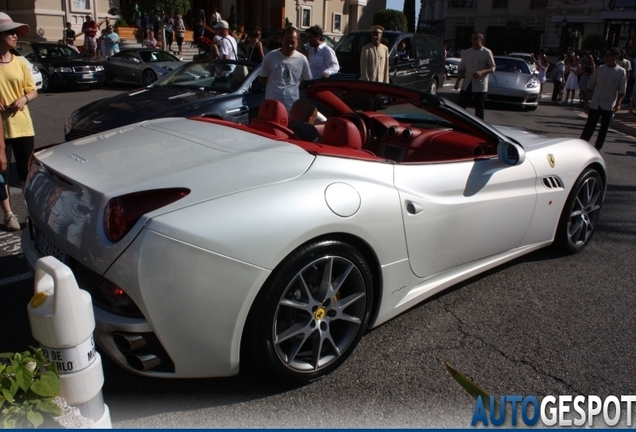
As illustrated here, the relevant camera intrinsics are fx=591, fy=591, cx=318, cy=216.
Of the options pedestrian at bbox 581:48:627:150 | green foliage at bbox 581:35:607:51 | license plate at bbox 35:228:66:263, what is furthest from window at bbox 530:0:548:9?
license plate at bbox 35:228:66:263

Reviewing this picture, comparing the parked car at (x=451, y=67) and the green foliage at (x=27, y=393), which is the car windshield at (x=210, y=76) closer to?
the green foliage at (x=27, y=393)

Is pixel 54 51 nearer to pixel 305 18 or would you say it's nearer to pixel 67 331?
pixel 67 331

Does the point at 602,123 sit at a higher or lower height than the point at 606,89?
lower

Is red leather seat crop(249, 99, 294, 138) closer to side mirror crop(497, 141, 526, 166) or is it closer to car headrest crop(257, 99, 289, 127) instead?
car headrest crop(257, 99, 289, 127)

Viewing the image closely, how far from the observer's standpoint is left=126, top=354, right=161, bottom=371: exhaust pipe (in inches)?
95.5

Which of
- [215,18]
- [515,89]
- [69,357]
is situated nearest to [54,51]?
[215,18]

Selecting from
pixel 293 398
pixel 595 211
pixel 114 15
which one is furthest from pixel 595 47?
pixel 293 398

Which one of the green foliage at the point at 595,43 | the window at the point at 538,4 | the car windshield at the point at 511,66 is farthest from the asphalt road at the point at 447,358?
the window at the point at 538,4

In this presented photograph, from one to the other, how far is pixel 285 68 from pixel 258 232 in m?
4.85

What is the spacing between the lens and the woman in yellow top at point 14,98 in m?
4.49

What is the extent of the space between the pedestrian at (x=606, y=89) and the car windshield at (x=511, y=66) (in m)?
7.22

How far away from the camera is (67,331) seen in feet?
6.35

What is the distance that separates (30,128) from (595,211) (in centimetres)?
468

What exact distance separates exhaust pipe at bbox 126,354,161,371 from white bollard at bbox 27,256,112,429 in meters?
0.35
